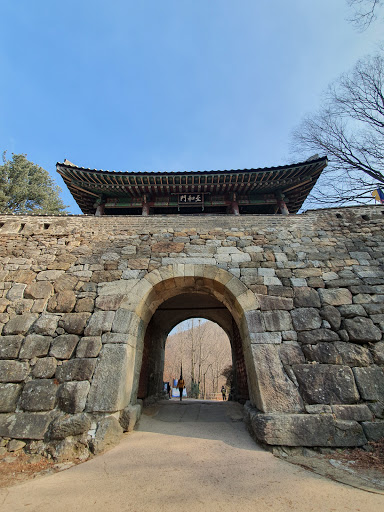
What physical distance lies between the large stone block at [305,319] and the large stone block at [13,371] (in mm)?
4729

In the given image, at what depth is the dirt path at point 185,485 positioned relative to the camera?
6.39 ft

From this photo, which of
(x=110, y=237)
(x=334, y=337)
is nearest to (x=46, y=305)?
(x=110, y=237)

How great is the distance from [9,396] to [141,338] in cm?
220

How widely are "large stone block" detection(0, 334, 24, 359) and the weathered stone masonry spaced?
3 cm

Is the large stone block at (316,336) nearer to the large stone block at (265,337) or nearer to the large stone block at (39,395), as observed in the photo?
the large stone block at (265,337)

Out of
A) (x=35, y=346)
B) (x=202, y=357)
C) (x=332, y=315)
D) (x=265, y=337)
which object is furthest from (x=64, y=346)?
(x=202, y=357)

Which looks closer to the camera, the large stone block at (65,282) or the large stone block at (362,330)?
the large stone block at (362,330)

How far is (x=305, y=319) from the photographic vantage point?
4.14 meters

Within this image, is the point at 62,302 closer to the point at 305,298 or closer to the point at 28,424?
the point at 28,424

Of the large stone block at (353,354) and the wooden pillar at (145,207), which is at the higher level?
the wooden pillar at (145,207)

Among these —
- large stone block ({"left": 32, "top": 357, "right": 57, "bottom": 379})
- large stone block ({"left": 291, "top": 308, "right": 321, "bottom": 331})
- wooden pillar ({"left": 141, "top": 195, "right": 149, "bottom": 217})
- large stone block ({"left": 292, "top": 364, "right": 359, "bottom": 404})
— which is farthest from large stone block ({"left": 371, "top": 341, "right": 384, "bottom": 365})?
wooden pillar ({"left": 141, "top": 195, "right": 149, "bottom": 217})

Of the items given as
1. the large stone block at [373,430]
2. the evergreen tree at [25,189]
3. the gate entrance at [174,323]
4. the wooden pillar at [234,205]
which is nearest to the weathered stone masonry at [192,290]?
the large stone block at [373,430]

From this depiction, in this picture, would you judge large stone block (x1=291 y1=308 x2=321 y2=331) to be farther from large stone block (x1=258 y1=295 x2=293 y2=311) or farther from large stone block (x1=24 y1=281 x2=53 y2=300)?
large stone block (x1=24 y1=281 x2=53 y2=300)

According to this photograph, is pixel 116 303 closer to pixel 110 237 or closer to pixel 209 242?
pixel 110 237
